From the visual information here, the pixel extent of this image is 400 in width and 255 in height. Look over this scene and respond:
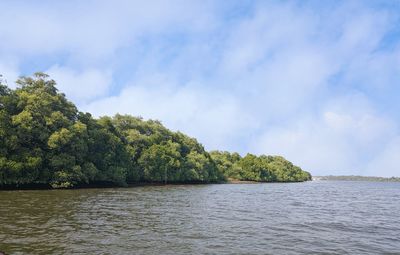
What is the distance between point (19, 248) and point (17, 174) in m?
48.3

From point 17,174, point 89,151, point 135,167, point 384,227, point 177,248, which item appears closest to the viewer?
point 177,248

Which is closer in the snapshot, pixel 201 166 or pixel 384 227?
pixel 384 227

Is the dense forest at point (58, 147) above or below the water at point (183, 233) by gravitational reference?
above

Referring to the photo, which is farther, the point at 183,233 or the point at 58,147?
the point at 58,147

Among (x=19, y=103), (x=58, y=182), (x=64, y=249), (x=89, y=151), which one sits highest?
(x=19, y=103)

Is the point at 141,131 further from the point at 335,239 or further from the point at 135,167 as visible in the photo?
the point at 335,239

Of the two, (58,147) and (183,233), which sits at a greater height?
(58,147)

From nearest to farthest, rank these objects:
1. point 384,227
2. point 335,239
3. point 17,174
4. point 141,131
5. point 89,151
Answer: point 335,239
point 384,227
point 17,174
point 89,151
point 141,131

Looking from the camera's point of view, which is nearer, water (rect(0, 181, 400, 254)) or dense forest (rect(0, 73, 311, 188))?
water (rect(0, 181, 400, 254))

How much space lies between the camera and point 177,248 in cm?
1956

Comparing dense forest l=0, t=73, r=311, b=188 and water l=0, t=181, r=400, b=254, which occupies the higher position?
dense forest l=0, t=73, r=311, b=188

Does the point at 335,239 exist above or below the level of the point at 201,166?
below

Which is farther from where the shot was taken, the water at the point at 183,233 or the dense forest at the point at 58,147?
the dense forest at the point at 58,147

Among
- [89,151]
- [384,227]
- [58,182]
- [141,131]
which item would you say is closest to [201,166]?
[141,131]
